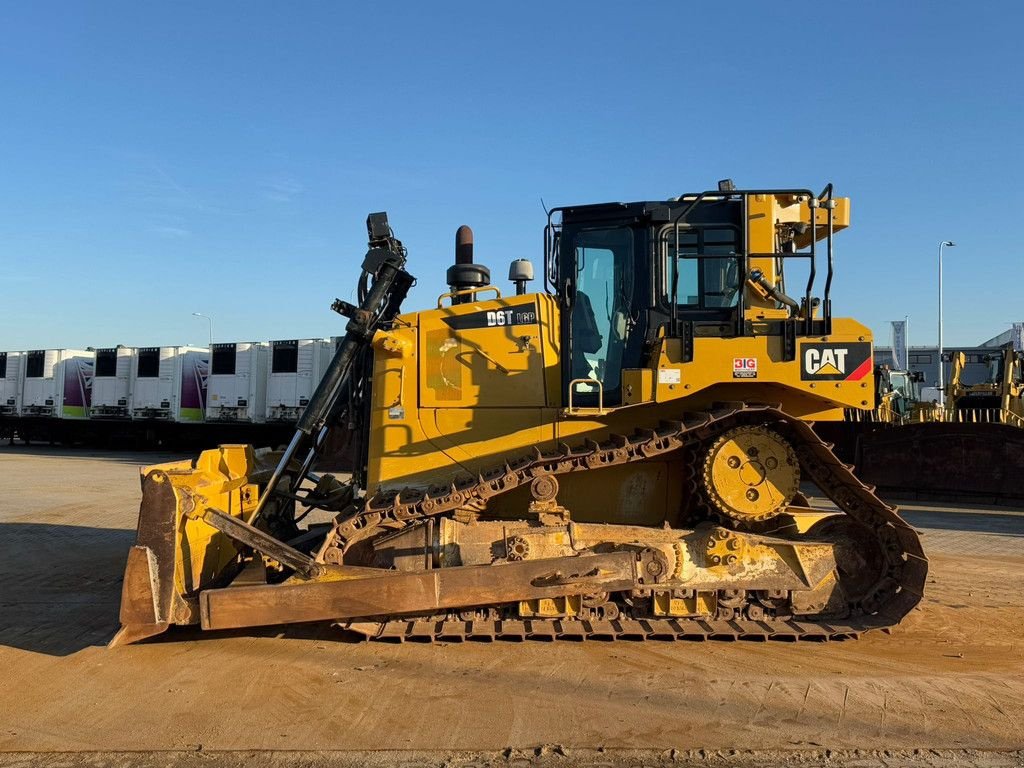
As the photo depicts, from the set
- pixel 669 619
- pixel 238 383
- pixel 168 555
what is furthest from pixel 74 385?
pixel 669 619

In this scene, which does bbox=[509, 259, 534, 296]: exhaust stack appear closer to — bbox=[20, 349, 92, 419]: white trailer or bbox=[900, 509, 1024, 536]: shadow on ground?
bbox=[900, 509, 1024, 536]: shadow on ground

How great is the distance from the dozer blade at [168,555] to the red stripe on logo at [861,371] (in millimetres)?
4953

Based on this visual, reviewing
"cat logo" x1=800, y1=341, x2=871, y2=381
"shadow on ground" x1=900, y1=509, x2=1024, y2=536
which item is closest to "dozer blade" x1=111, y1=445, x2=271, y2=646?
"cat logo" x1=800, y1=341, x2=871, y2=381

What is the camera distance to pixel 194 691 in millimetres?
4715

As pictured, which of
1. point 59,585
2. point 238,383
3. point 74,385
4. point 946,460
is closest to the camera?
point 59,585

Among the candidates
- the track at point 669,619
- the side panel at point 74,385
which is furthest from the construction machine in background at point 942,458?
the side panel at point 74,385

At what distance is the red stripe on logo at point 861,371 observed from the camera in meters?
5.42

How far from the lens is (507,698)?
14.9 ft

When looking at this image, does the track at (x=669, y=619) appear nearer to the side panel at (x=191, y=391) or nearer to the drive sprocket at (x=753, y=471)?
the drive sprocket at (x=753, y=471)

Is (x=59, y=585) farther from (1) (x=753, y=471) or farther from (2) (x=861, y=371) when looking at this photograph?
(2) (x=861, y=371)

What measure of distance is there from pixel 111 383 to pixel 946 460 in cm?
3049

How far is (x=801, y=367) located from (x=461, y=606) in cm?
317

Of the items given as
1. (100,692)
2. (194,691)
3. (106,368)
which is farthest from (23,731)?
(106,368)

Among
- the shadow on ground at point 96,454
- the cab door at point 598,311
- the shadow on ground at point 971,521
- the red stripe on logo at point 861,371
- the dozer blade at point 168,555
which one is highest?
the cab door at point 598,311
